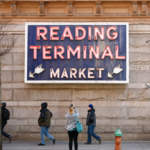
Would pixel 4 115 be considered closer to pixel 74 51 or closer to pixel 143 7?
pixel 74 51

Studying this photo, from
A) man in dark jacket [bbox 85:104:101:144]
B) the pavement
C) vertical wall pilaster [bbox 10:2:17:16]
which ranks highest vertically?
vertical wall pilaster [bbox 10:2:17:16]

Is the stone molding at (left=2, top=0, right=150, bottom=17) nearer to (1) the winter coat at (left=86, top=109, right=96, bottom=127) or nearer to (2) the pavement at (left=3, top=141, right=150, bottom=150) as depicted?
(1) the winter coat at (left=86, top=109, right=96, bottom=127)

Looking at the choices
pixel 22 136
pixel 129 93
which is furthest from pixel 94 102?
pixel 22 136

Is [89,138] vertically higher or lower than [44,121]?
lower

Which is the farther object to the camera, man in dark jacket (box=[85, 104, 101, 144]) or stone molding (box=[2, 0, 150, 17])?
stone molding (box=[2, 0, 150, 17])

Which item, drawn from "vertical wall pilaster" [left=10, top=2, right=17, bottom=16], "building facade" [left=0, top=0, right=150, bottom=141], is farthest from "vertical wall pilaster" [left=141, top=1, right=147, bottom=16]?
"vertical wall pilaster" [left=10, top=2, right=17, bottom=16]

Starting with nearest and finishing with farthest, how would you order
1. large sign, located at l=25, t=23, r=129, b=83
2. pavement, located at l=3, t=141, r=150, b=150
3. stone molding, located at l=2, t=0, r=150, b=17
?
pavement, located at l=3, t=141, r=150, b=150 < large sign, located at l=25, t=23, r=129, b=83 < stone molding, located at l=2, t=0, r=150, b=17

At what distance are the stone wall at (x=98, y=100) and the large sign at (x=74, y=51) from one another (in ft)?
1.39

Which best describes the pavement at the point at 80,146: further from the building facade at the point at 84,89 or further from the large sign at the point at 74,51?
the large sign at the point at 74,51

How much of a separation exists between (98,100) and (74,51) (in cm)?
248

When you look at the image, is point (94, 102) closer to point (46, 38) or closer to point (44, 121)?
point (44, 121)

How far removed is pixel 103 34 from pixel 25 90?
14.4 feet

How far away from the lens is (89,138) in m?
11.5

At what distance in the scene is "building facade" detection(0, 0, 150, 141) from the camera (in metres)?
12.3
